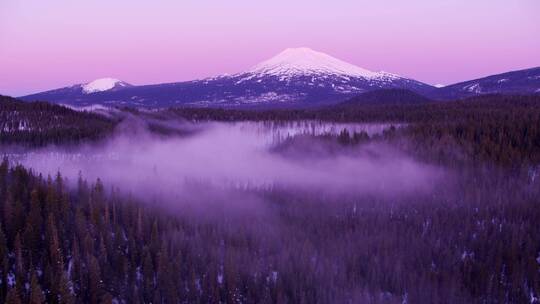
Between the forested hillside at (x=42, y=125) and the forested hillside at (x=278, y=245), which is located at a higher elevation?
the forested hillside at (x=42, y=125)

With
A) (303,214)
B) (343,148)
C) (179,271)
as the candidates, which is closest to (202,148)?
(343,148)

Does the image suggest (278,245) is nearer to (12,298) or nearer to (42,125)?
(12,298)

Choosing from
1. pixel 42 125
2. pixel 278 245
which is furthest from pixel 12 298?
pixel 42 125

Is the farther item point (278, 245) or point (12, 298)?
point (278, 245)

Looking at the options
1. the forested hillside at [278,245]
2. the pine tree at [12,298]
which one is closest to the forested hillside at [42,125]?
the forested hillside at [278,245]

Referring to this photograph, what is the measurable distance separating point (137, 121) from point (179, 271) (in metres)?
100

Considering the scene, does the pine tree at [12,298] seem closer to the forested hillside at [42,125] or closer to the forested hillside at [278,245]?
the forested hillside at [278,245]

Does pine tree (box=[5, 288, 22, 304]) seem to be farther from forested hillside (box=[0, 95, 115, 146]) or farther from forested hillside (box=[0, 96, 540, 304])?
forested hillside (box=[0, 95, 115, 146])

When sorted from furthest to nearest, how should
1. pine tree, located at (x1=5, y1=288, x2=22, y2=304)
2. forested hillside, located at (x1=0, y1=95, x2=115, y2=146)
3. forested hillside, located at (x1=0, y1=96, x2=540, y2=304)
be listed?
forested hillside, located at (x1=0, y1=95, x2=115, y2=146) < forested hillside, located at (x1=0, y1=96, x2=540, y2=304) < pine tree, located at (x1=5, y1=288, x2=22, y2=304)

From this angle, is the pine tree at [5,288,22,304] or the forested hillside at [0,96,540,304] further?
the forested hillside at [0,96,540,304]

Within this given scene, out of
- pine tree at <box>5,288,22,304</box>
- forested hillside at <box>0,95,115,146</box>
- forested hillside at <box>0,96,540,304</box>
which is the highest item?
forested hillside at <box>0,95,115,146</box>

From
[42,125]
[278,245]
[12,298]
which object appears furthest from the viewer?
[42,125]

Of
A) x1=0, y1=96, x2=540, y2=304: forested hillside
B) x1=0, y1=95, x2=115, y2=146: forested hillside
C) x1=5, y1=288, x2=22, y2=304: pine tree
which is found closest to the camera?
x1=5, y1=288, x2=22, y2=304: pine tree

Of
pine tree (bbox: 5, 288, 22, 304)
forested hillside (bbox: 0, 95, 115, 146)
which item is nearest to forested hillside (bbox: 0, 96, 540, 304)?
pine tree (bbox: 5, 288, 22, 304)
